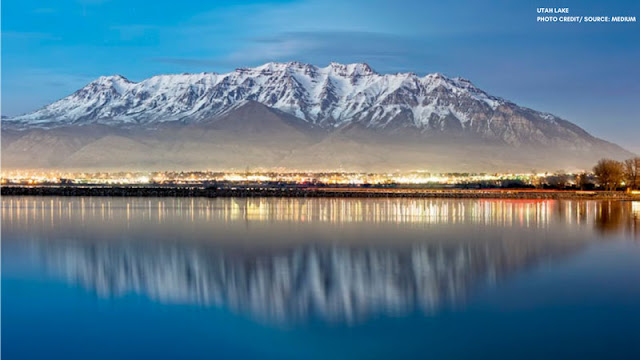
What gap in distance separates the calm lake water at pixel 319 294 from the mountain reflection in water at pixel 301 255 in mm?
76

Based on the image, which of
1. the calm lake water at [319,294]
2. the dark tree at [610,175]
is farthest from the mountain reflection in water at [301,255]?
the dark tree at [610,175]

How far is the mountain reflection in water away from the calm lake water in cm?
8

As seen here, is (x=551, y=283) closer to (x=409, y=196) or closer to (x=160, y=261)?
(x=160, y=261)

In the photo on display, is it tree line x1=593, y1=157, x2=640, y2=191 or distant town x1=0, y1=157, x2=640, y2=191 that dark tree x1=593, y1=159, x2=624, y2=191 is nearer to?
tree line x1=593, y1=157, x2=640, y2=191

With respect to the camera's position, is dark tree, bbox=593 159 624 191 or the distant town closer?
dark tree, bbox=593 159 624 191

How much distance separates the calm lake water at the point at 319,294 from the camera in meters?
A: 15.9

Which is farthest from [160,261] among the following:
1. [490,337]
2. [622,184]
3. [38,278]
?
[622,184]

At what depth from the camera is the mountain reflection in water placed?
20438mm

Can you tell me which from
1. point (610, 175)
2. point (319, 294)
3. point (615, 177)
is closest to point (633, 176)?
point (615, 177)

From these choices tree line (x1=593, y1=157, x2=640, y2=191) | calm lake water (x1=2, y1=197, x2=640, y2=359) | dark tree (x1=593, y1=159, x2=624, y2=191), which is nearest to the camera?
calm lake water (x1=2, y1=197, x2=640, y2=359)

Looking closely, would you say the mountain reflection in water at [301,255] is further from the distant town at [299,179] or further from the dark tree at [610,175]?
the distant town at [299,179]

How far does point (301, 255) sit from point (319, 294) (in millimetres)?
7916

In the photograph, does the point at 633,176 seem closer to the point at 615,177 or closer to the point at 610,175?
the point at 615,177

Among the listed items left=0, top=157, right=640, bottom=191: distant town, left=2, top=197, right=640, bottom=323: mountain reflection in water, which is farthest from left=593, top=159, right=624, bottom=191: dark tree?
left=2, top=197, right=640, bottom=323: mountain reflection in water
